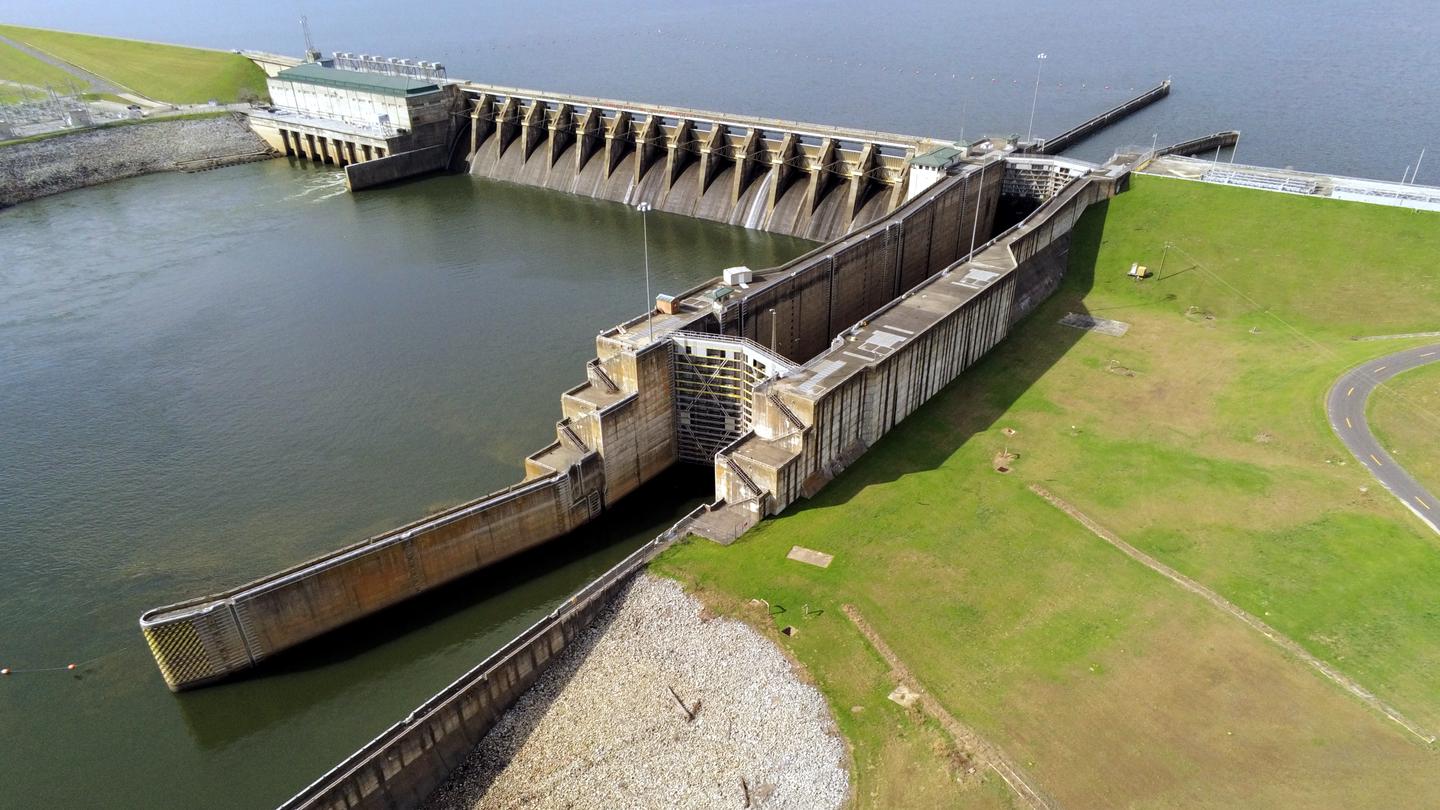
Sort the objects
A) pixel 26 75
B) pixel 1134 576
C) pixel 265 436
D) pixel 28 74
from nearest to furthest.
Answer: pixel 1134 576 → pixel 265 436 → pixel 26 75 → pixel 28 74

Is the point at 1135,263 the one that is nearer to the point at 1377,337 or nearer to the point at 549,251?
the point at 1377,337

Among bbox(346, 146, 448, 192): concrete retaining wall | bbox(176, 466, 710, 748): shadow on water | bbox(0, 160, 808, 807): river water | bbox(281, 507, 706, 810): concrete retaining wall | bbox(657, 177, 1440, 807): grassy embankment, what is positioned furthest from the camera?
bbox(346, 146, 448, 192): concrete retaining wall

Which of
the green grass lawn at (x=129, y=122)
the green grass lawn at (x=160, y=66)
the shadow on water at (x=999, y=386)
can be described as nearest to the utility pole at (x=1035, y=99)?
the shadow on water at (x=999, y=386)

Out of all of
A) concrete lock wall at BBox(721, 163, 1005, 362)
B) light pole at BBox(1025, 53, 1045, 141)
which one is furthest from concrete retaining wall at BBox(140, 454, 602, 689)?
light pole at BBox(1025, 53, 1045, 141)

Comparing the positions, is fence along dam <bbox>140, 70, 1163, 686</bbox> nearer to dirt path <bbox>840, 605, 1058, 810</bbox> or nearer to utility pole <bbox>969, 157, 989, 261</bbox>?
utility pole <bbox>969, 157, 989, 261</bbox>

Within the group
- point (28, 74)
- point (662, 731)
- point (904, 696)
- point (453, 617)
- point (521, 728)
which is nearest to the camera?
point (662, 731)

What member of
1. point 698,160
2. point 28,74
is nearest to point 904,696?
point 698,160

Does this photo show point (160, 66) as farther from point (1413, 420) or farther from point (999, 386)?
point (1413, 420)

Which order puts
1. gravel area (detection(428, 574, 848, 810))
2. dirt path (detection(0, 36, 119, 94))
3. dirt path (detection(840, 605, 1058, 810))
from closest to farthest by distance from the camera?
dirt path (detection(840, 605, 1058, 810)) < gravel area (detection(428, 574, 848, 810)) < dirt path (detection(0, 36, 119, 94))
